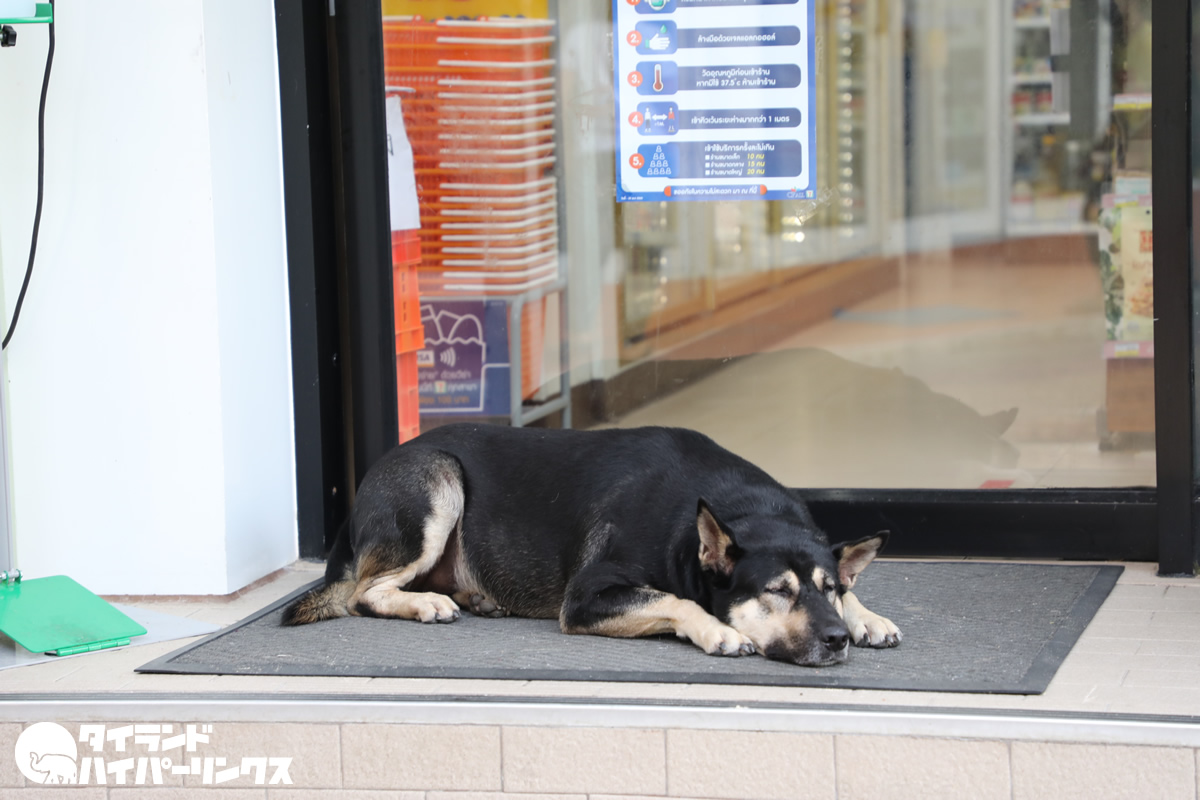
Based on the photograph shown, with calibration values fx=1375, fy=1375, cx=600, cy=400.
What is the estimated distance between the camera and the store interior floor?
4984 millimetres

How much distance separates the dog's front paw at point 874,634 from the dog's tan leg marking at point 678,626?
31 centimetres

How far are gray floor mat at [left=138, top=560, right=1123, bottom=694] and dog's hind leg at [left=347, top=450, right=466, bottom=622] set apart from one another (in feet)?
0.22

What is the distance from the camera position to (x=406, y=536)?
4.18m

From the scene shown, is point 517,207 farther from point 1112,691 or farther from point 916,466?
point 1112,691

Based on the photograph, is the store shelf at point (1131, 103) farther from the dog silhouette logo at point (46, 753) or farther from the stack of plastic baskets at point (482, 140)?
the dog silhouette logo at point (46, 753)

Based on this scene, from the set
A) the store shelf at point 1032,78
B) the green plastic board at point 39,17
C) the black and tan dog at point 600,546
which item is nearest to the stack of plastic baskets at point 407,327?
the black and tan dog at point 600,546

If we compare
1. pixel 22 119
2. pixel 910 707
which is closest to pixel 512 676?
pixel 910 707

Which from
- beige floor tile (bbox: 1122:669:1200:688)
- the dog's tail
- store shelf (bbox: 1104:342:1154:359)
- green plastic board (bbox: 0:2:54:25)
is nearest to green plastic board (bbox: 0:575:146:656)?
the dog's tail

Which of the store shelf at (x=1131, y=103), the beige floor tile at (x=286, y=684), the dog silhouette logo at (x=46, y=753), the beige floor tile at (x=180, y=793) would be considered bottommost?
the beige floor tile at (x=180, y=793)

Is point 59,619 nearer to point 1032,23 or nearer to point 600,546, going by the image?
point 600,546

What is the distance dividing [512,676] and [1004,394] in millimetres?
2470

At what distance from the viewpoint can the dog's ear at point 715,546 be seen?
141 inches

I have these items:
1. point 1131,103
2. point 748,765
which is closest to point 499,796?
point 748,765

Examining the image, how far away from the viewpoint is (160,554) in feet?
14.8
